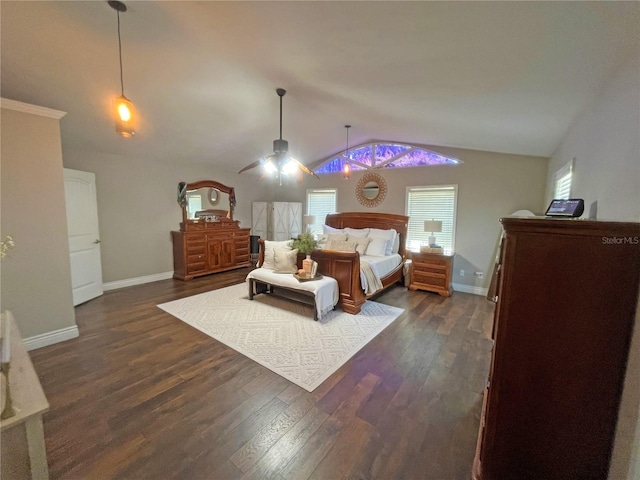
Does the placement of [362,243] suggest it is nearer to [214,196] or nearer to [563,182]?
[563,182]

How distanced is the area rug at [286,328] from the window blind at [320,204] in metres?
2.95

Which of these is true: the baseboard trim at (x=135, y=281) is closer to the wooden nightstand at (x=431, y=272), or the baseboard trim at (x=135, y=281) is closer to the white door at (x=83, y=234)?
the white door at (x=83, y=234)

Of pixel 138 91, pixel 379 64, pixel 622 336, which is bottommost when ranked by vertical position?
pixel 622 336

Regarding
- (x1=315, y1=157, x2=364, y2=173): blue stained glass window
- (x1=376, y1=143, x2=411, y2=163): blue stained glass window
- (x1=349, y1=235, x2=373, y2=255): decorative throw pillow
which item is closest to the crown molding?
(x1=349, y1=235, x2=373, y2=255): decorative throw pillow

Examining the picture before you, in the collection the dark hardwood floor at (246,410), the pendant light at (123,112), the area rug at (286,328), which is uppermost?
the pendant light at (123,112)

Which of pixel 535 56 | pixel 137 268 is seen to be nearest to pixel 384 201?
pixel 535 56

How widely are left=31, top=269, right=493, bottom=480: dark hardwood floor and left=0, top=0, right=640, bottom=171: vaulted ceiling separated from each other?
238 centimetres

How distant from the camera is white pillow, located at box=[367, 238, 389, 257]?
4917 millimetres

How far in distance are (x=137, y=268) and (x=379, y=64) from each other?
5.48 meters

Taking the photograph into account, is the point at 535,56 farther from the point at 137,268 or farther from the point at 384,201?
the point at 137,268

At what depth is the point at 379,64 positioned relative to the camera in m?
2.05

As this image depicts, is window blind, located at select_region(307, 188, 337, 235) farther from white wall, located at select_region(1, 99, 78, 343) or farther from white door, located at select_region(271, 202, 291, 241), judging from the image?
white wall, located at select_region(1, 99, 78, 343)

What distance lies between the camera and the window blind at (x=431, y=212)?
5.06 meters
